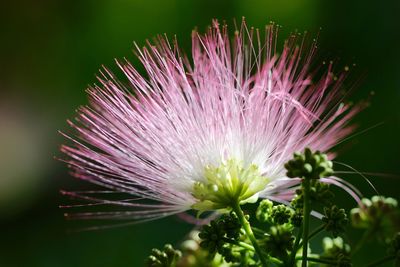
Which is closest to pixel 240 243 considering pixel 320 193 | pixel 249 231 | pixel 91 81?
pixel 249 231

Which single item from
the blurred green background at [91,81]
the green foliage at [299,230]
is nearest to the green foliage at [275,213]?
the green foliage at [299,230]

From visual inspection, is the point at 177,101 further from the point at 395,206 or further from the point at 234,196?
the point at 395,206

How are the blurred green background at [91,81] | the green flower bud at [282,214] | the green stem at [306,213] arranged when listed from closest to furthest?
the green stem at [306,213], the green flower bud at [282,214], the blurred green background at [91,81]

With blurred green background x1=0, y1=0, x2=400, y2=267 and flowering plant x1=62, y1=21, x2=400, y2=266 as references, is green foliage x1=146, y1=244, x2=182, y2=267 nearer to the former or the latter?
flowering plant x1=62, y1=21, x2=400, y2=266

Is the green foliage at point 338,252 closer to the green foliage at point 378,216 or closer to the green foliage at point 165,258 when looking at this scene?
the green foliage at point 378,216

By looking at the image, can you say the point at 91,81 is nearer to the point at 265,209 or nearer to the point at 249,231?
the point at 265,209

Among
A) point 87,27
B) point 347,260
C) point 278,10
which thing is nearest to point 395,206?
point 347,260

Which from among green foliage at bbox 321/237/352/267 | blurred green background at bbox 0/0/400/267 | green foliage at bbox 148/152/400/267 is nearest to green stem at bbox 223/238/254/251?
green foliage at bbox 148/152/400/267
